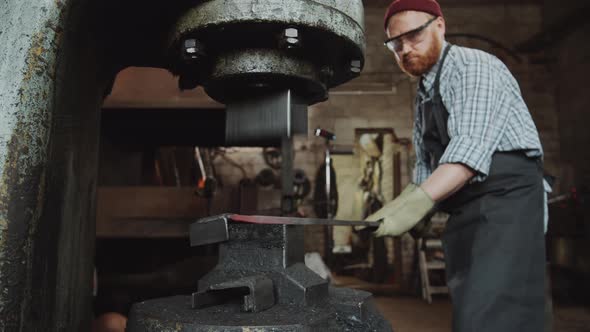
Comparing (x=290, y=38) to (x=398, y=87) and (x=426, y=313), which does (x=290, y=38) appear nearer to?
(x=426, y=313)

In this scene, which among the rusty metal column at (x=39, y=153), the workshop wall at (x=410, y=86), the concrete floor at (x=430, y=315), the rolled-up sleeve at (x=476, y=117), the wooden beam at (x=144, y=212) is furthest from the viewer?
the workshop wall at (x=410, y=86)

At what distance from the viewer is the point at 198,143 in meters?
2.16

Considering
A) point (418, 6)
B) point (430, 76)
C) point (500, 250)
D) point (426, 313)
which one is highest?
point (418, 6)

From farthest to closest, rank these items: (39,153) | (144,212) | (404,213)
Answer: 1. (144,212)
2. (404,213)
3. (39,153)

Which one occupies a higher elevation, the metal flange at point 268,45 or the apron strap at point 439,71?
the apron strap at point 439,71

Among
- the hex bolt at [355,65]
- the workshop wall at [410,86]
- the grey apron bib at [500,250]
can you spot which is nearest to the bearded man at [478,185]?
the grey apron bib at [500,250]

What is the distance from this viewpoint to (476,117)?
42.1 inches

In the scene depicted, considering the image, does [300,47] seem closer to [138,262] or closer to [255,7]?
[255,7]

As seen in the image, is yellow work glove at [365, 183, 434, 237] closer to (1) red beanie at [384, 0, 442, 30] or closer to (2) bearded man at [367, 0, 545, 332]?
(2) bearded man at [367, 0, 545, 332]

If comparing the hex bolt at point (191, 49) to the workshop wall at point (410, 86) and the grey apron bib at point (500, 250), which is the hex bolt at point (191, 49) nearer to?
the grey apron bib at point (500, 250)

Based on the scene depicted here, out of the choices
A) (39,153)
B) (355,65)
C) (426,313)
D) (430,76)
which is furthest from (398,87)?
(39,153)

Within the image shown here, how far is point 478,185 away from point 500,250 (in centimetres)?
19

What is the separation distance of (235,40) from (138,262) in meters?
1.82

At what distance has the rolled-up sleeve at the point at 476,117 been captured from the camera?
1.01 meters
